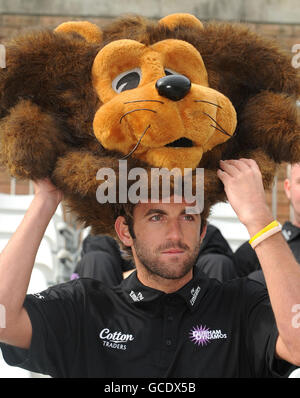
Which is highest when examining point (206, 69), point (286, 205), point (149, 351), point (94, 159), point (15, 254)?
point (206, 69)

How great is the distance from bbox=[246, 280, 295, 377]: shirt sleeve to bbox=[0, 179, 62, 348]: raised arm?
0.56m

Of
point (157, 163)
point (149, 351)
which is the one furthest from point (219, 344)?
point (157, 163)

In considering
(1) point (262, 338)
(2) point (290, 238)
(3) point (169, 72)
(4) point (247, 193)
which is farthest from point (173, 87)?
(2) point (290, 238)

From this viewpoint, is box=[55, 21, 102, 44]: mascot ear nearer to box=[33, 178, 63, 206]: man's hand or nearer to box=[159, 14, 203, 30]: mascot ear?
box=[159, 14, 203, 30]: mascot ear

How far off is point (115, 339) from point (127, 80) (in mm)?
651

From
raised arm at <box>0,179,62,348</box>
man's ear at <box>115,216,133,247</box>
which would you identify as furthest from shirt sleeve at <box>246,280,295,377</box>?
raised arm at <box>0,179,62,348</box>

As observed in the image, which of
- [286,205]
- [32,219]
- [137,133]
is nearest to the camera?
[137,133]

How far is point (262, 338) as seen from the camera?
147 cm

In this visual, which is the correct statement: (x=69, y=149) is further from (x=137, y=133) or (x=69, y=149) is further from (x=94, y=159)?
(x=137, y=133)

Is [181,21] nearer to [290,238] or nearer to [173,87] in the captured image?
[173,87]

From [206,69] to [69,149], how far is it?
399 mm

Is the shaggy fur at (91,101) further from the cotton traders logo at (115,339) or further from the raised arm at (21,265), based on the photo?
the cotton traders logo at (115,339)

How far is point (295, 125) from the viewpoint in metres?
1.50

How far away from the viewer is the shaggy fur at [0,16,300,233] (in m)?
1.41
